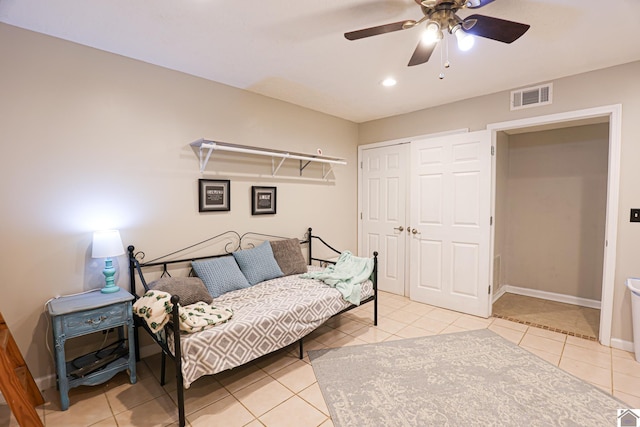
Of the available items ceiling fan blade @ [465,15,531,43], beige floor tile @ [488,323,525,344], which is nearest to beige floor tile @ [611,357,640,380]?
beige floor tile @ [488,323,525,344]

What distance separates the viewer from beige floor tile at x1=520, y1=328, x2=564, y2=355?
2697 millimetres

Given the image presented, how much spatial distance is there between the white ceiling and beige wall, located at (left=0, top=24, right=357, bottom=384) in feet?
0.69

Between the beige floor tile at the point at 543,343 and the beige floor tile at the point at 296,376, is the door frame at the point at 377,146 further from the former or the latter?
the beige floor tile at the point at 296,376

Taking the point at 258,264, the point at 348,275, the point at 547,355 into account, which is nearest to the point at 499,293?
the point at 547,355

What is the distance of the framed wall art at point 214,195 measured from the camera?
2.88 meters

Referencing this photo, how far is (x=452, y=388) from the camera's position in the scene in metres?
2.13

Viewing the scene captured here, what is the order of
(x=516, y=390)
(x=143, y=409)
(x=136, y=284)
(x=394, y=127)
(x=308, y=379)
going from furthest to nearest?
(x=394, y=127)
(x=136, y=284)
(x=308, y=379)
(x=516, y=390)
(x=143, y=409)

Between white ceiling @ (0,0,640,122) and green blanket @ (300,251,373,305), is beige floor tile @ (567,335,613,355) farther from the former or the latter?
white ceiling @ (0,0,640,122)

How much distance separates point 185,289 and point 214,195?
3.23ft

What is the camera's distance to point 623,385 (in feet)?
7.09

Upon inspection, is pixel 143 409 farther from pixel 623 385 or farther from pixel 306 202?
pixel 623 385

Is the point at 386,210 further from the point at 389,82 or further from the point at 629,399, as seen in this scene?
the point at 629,399

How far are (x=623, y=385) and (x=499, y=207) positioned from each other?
234 cm

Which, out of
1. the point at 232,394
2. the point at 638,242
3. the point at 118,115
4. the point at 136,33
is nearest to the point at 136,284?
the point at 232,394
